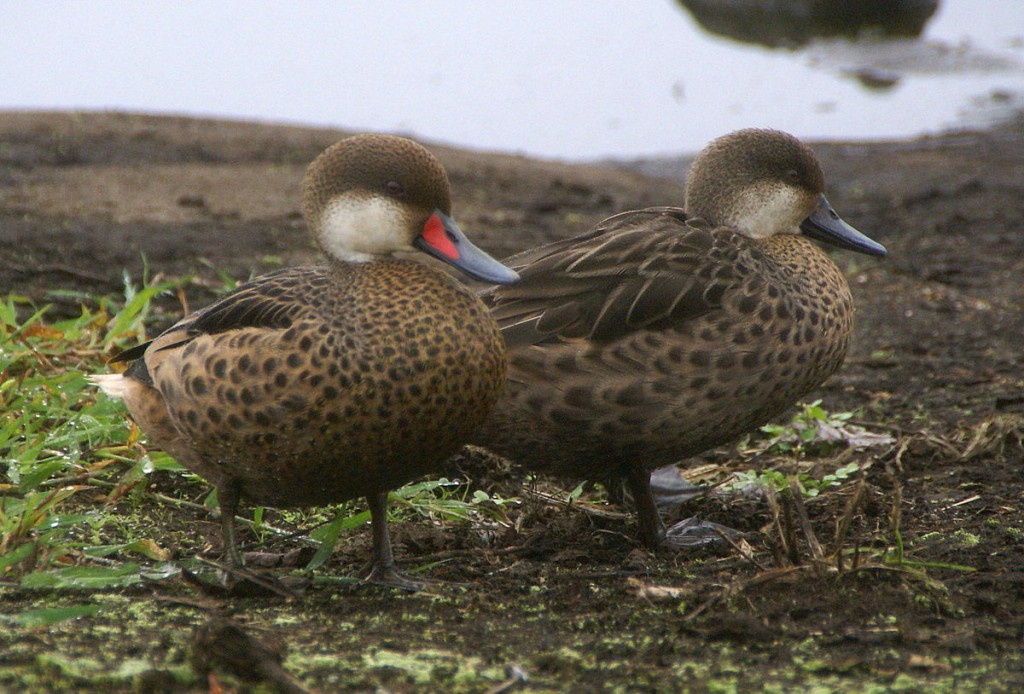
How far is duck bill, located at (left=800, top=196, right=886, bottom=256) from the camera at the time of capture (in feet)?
13.0

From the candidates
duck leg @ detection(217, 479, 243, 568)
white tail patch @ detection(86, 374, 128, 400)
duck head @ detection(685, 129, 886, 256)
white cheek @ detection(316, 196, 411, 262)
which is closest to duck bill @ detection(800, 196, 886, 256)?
duck head @ detection(685, 129, 886, 256)

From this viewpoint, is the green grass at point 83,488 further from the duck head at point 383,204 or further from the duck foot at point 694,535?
the duck head at point 383,204

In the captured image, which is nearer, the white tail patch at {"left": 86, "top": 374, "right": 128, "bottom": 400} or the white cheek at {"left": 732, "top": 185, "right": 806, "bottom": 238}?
the white tail patch at {"left": 86, "top": 374, "right": 128, "bottom": 400}

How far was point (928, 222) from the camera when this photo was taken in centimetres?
731

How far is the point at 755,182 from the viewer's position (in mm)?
3799

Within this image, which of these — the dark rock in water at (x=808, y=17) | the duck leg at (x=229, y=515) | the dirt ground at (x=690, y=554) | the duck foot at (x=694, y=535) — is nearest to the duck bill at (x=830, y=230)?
the dirt ground at (x=690, y=554)

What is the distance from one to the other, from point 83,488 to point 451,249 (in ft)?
4.45

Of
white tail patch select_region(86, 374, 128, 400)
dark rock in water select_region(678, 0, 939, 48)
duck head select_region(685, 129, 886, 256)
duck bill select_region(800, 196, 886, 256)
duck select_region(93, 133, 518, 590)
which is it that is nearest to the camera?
duck select_region(93, 133, 518, 590)

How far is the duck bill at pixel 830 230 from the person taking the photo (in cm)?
397

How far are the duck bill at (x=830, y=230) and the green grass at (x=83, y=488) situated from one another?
1.36m

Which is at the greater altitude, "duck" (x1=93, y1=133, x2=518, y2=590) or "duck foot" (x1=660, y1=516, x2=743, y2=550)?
"duck" (x1=93, y1=133, x2=518, y2=590)

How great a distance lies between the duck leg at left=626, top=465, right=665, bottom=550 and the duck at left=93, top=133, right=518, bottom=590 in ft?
2.30

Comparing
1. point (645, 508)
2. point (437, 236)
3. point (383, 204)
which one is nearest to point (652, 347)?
point (645, 508)

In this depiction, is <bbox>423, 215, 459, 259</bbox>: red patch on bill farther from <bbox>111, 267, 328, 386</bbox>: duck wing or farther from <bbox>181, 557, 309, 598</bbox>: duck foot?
<bbox>181, 557, 309, 598</bbox>: duck foot
